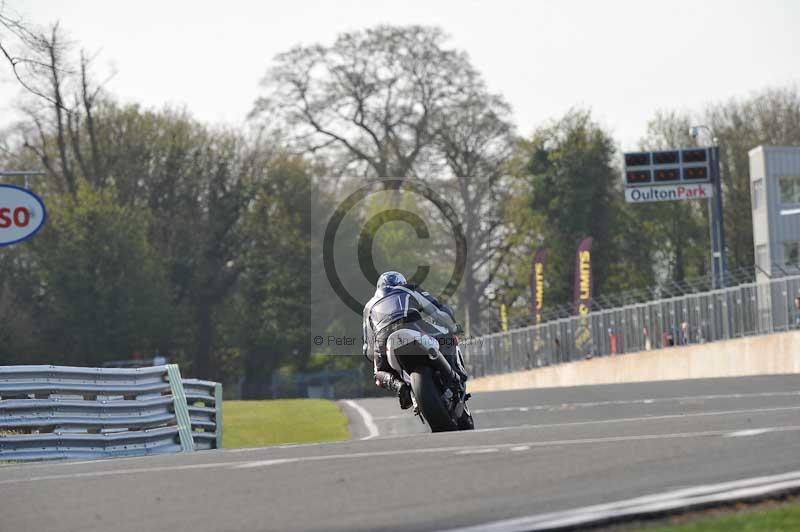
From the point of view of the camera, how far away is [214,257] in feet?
210

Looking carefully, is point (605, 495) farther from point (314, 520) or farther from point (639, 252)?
point (639, 252)

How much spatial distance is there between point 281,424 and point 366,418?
2131mm

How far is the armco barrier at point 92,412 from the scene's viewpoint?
16.3 meters

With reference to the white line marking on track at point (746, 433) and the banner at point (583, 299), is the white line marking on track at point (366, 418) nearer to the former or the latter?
the white line marking on track at point (746, 433)

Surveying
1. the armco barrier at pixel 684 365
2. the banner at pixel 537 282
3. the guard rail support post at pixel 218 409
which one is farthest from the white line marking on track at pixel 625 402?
the banner at pixel 537 282

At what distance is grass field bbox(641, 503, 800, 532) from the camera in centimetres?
674

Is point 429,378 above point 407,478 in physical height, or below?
above

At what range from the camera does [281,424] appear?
1048 inches

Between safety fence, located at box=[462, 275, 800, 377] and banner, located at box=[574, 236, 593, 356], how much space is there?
0.04 metres

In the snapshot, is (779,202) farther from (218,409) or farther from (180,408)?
(180,408)

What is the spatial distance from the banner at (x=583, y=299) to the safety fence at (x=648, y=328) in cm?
4

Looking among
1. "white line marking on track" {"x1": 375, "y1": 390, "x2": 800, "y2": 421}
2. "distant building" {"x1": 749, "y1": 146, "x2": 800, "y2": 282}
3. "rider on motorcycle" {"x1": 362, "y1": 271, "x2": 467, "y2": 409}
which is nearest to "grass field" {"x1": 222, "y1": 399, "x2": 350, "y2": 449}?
"white line marking on track" {"x1": 375, "y1": 390, "x2": 800, "y2": 421}

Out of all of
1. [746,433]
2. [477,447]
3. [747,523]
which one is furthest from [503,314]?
[747,523]

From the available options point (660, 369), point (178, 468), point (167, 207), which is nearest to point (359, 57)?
point (167, 207)
